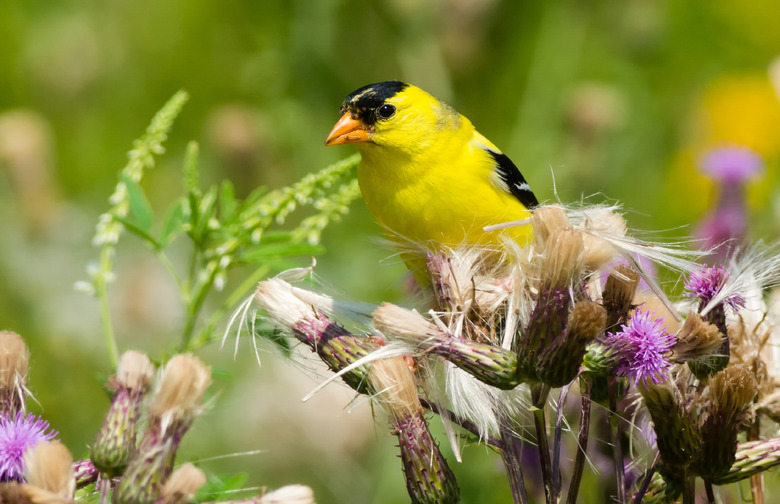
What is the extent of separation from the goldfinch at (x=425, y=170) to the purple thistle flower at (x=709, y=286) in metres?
0.71

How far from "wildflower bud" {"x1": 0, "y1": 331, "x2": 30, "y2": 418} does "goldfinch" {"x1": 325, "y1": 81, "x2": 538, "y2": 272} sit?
3.75ft

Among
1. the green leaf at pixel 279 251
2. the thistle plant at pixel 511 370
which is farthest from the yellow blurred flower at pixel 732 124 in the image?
the green leaf at pixel 279 251

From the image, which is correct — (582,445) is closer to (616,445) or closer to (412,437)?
(616,445)

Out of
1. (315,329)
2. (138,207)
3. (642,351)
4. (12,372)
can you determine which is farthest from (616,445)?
(138,207)

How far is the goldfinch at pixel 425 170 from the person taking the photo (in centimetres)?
249

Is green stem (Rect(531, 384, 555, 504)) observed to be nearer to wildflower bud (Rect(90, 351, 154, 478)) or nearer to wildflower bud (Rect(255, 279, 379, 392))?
wildflower bud (Rect(255, 279, 379, 392))

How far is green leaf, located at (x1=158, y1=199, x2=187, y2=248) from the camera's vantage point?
79.9 inches

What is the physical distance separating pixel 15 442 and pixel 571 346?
89 cm

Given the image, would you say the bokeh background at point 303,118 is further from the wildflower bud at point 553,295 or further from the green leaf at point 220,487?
the wildflower bud at point 553,295

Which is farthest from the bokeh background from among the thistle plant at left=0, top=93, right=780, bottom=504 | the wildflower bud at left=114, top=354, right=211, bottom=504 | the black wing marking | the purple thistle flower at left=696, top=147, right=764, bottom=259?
the wildflower bud at left=114, top=354, right=211, bottom=504

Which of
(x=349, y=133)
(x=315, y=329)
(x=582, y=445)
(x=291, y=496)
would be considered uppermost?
(x=349, y=133)

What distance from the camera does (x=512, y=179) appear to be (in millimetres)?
2816

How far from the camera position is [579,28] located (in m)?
4.98

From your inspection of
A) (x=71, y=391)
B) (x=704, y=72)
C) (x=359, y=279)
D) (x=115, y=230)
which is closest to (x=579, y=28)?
(x=704, y=72)
